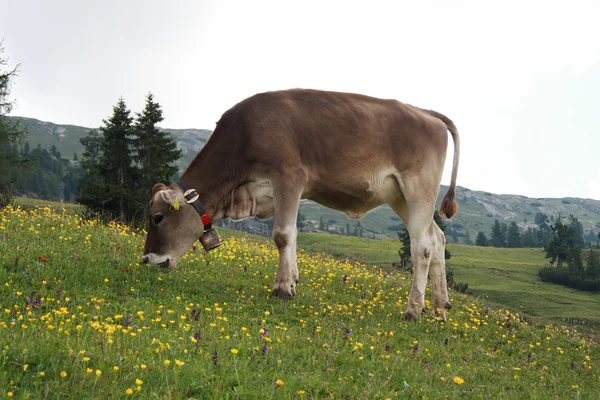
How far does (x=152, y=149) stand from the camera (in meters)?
46.1

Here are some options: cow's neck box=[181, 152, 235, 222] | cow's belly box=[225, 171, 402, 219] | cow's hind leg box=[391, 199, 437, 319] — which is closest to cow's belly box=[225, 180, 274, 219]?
cow's belly box=[225, 171, 402, 219]

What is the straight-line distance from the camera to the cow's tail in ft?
34.9

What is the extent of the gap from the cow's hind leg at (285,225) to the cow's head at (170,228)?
5.20ft

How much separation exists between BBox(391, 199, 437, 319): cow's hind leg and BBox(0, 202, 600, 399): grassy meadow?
38 centimetres

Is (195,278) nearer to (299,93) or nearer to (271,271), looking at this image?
(271,271)

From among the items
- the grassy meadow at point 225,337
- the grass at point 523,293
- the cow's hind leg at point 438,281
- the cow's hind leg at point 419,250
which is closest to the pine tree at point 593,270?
the grass at point 523,293

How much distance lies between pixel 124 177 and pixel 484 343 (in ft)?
137

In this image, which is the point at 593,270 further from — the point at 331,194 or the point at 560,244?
the point at 331,194

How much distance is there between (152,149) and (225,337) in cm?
4260

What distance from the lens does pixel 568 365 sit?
9555 millimetres

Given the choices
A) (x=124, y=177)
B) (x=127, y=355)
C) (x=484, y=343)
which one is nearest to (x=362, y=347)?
(x=127, y=355)

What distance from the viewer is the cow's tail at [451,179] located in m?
10.6

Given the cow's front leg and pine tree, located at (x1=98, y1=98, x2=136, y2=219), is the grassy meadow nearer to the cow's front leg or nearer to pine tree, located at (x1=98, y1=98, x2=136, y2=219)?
the cow's front leg

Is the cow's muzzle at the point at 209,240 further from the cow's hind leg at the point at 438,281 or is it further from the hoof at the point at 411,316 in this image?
the cow's hind leg at the point at 438,281
